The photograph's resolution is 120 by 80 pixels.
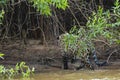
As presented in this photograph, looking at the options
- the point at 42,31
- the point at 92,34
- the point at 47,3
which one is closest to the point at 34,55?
the point at 42,31

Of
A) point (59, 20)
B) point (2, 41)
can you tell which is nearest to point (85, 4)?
point (59, 20)

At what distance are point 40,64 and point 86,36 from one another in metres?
1.34

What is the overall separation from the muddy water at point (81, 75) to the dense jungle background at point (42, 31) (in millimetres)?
613

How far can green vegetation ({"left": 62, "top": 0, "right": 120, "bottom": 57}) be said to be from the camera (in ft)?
24.3

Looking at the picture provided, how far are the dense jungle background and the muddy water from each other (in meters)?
0.61

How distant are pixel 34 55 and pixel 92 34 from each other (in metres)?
1.75

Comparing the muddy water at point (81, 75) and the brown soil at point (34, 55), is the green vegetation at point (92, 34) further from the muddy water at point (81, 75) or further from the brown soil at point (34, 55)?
the brown soil at point (34, 55)

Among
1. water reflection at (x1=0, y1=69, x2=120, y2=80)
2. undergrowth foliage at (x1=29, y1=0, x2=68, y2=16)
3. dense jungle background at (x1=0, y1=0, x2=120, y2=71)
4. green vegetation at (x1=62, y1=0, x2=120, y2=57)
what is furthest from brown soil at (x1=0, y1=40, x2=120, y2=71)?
undergrowth foliage at (x1=29, y1=0, x2=68, y2=16)

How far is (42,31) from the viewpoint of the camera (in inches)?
356

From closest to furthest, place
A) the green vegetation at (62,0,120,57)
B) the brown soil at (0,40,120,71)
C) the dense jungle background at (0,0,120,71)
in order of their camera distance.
Answer: the green vegetation at (62,0,120,57) → the brown soil at (0,40,120,71) → the dense jungle background at (0,0,120,71)

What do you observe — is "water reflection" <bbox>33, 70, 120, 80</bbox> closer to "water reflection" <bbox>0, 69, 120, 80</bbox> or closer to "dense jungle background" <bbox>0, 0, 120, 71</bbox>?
"water reflection" <bbox>0, 69, 120, 80</bbox>

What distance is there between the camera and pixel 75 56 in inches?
312

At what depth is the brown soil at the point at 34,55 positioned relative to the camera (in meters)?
8.40

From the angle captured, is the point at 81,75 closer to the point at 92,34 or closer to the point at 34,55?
the point at 92,34
